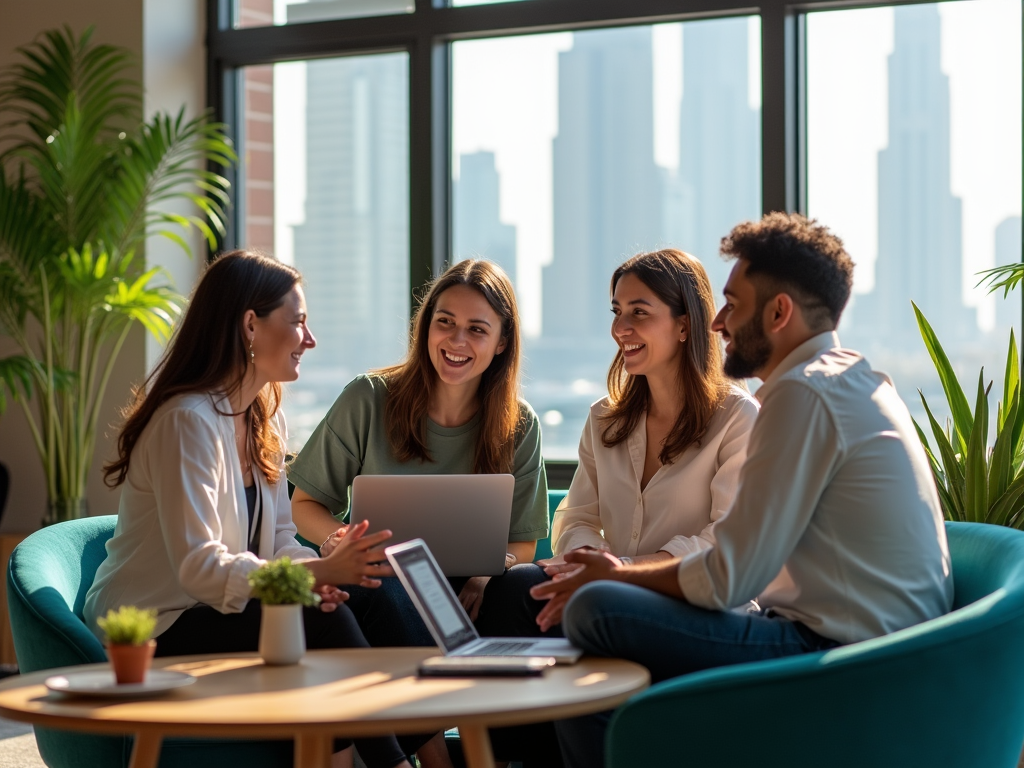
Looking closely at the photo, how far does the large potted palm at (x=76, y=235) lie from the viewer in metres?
4.20

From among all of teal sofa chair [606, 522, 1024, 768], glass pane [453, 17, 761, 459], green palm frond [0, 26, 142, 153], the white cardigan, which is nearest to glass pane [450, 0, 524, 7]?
glass pane [453, 17, 761, 459]

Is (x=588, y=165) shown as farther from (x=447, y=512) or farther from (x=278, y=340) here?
(x=447, y=512)

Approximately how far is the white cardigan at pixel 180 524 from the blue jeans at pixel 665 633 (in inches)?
25.1

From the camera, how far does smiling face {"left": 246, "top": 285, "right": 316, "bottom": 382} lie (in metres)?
2.55

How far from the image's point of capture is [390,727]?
5.11 ft

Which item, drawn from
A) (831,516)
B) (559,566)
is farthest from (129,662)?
(831,516)

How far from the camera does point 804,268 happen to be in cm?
217

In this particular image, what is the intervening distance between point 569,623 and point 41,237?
3070 mm

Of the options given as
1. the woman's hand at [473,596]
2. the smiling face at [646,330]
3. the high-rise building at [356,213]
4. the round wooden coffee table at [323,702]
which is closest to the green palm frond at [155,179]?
the high-rise building at [356,213]

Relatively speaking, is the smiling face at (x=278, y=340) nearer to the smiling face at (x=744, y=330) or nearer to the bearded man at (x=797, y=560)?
the bearded man at (x=797, y=560)

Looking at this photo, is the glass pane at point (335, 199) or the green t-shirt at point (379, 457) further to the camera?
the glass pane at point (335, 199)

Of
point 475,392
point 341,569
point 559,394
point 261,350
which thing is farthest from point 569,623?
point 559,394

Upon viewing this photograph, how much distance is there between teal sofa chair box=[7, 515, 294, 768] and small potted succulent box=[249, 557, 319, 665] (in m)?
0.37

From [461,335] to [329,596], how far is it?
94cm
